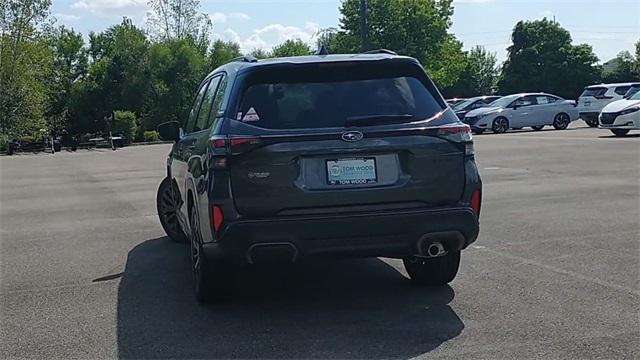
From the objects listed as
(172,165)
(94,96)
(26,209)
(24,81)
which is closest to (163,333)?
(172,165)

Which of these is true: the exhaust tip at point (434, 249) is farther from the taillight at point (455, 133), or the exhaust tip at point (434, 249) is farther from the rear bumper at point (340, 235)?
the taillight at point (455, 133)

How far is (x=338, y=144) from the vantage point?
518 cm

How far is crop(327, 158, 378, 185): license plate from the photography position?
5.20 m

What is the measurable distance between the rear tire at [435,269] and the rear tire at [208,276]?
141cm

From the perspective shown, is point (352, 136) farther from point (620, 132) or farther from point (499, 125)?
point (499, 125)

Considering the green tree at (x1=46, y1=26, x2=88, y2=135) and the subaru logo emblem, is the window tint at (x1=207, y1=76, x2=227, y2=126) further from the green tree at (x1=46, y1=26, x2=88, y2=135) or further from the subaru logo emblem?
the green tree at (x1=46, y1=26, x2=88, y2=135)

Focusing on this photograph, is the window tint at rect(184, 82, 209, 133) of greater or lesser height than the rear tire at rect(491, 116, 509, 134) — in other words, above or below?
above

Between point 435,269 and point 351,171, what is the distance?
4.57ft

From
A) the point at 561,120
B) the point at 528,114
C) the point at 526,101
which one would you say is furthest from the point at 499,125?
the point at 561,120

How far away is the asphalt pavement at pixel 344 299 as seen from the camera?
4.90 metres

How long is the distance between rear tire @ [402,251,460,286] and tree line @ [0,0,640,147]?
4408cm

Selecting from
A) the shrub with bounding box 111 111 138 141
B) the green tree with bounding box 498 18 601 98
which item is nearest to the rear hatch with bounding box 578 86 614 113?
the shrub with bounding box 111 111 138 141

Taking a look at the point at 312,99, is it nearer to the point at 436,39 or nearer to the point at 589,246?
the point at 589,246

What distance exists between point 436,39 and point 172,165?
63.1 m
